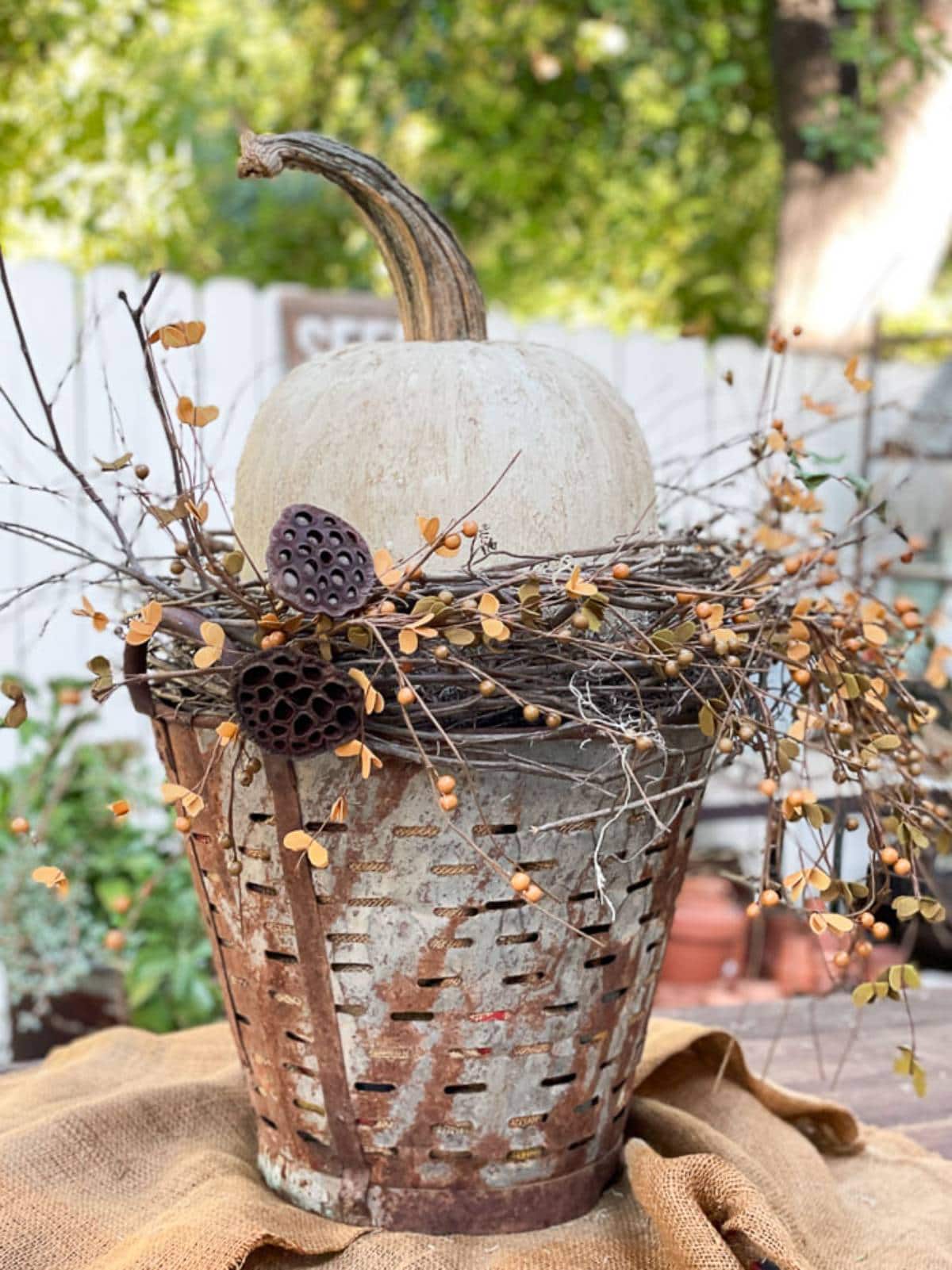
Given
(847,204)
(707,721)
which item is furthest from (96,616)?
(847,204)

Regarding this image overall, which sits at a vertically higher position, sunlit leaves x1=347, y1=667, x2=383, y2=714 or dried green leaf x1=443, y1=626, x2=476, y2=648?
dried green leaf x1=443, y1=626, x2=476, y2=648

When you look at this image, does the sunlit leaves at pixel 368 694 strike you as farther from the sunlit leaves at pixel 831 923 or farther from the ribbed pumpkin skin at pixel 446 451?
the sunlit leaves at pixel 831 923

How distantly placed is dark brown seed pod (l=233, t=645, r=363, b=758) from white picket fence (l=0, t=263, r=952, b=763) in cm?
149

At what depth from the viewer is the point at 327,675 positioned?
821mm

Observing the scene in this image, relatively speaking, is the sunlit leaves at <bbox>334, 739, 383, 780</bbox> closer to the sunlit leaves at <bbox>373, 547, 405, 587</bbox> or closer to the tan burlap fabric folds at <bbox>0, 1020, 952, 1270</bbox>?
the sunlit leaves at <bbox>373, 547, 405, 587</bbox>

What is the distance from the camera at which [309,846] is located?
845 millimetres

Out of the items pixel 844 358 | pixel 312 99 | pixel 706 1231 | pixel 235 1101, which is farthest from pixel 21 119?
pixel 706 1231

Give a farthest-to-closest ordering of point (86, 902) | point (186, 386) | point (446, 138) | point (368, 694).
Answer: point (446, 138), point (186, 386), point (86, 902), point (368, 694)

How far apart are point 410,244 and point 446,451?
0.65 feet

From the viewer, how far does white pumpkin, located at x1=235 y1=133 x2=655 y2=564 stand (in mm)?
950

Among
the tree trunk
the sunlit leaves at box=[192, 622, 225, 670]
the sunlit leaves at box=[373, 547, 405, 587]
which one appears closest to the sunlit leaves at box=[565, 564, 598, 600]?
the sunlit leaves at box=[373, 547, 405, 587]

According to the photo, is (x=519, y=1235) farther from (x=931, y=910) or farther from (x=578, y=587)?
(x=578, y=587)

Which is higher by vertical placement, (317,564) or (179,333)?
(179,333)

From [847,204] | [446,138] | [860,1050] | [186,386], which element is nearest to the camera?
[860,1050]
